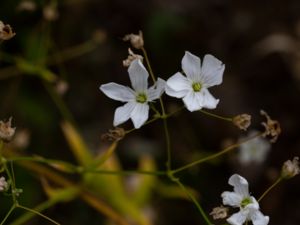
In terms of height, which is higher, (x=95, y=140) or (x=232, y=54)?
(x=232, y=54)

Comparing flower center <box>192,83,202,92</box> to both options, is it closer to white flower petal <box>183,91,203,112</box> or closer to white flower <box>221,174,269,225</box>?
white flower petal <box>183,91,203,112</box>

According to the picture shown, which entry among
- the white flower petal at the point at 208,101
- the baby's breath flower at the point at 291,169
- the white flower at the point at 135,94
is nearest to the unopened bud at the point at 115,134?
the white flower at the point at 135,94

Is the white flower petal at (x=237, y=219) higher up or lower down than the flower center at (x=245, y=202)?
lower down

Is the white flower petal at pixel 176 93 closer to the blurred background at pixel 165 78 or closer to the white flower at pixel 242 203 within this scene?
the white flower at pixel 242 203

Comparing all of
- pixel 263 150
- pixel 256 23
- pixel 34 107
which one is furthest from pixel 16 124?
pixel 256 23

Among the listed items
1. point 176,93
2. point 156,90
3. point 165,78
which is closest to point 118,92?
point 156,90

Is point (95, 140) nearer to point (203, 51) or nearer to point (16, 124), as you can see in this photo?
point (16, 124)
